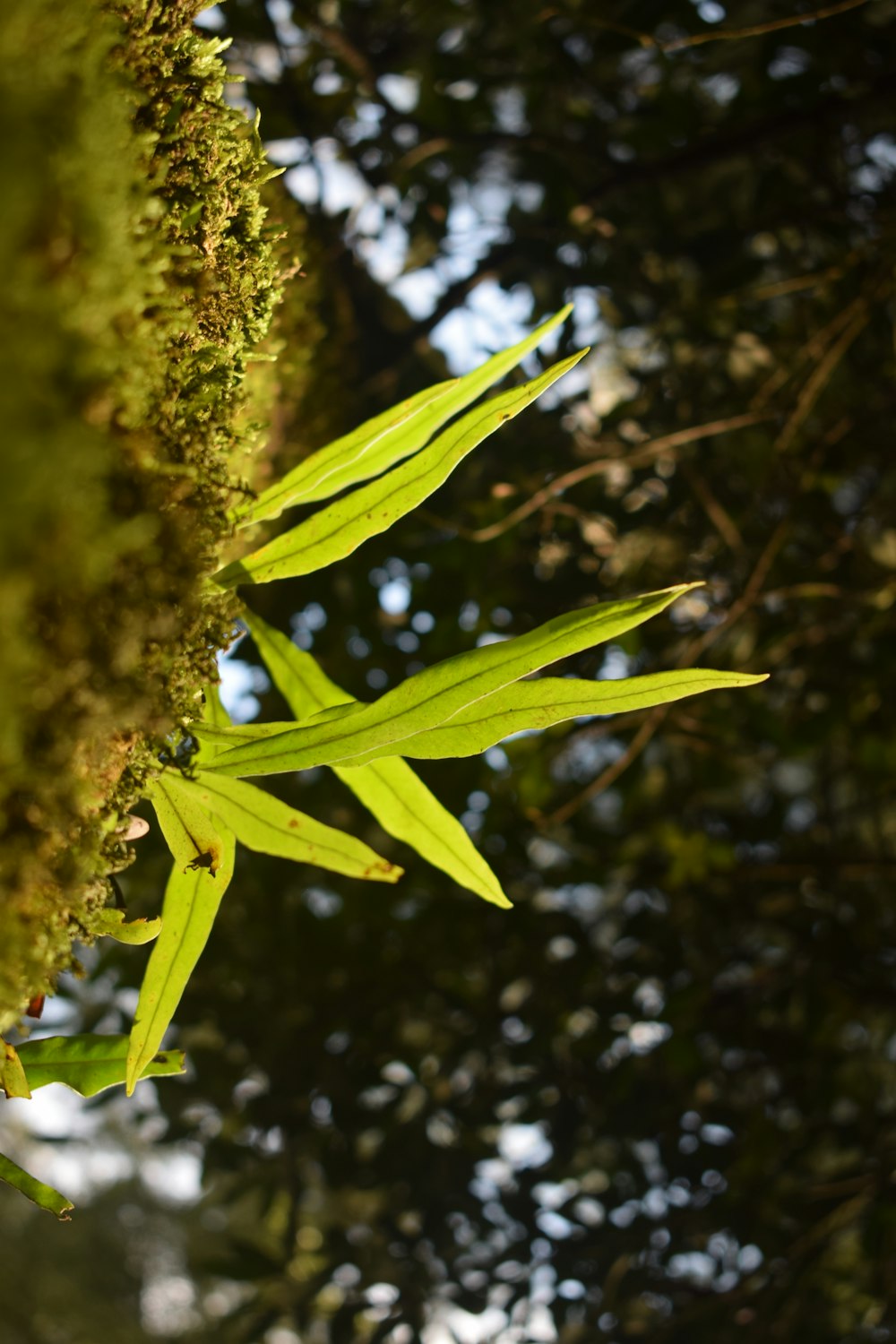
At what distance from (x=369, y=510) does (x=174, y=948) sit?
266mm

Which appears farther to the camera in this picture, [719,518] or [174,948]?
[719,518]

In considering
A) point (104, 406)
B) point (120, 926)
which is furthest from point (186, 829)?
point (104, 406)

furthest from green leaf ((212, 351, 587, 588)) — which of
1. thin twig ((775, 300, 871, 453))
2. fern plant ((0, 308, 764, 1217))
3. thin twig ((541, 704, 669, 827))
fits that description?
thin twig ((775, 300, 871, 453))

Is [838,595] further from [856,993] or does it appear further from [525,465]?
[856,993]

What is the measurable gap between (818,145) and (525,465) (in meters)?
0.64

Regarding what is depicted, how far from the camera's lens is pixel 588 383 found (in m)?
1.57

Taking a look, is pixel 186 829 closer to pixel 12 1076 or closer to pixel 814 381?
pixel 12 1076

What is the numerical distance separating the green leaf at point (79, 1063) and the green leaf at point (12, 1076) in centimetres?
9

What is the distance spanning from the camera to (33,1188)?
1.71 feet

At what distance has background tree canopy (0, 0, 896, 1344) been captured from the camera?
134cm

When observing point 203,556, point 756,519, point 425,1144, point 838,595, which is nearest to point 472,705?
point 203,556

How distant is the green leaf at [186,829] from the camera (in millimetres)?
509

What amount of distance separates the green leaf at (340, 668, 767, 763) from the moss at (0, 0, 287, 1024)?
13 cm

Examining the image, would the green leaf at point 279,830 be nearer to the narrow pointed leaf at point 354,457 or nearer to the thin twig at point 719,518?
the narrow pointed leaf at point 354,457
